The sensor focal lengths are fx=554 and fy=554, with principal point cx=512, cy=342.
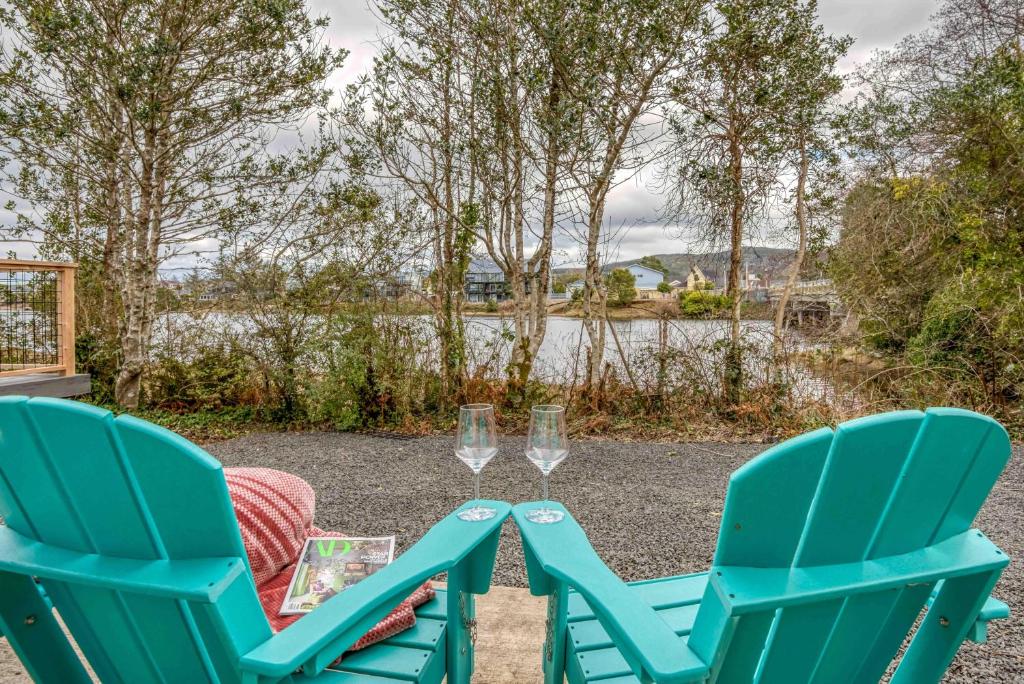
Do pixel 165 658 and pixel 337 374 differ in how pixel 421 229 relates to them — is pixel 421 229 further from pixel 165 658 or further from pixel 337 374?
pixel 165 658

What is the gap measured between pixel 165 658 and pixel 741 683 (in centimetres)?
98

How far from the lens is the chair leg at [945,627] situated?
0.98 m

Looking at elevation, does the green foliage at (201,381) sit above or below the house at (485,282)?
below

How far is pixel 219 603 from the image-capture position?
80cm

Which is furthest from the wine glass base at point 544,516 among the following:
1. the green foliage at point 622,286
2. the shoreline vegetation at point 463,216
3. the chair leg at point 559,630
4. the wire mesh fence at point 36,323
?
the wire mesh fence at point 36,323

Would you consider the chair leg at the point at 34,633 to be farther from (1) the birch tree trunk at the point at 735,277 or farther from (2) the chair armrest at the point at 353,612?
(1) the birch tree trunk at the point at 735,277

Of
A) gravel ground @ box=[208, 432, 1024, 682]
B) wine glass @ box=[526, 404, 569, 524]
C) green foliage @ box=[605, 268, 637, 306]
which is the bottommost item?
gravel ground @ box=[208, 432, 1024, 682]

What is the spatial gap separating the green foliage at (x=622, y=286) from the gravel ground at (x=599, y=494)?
1483mm

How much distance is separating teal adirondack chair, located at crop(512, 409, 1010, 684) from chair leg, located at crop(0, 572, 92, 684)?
1001 millimetres

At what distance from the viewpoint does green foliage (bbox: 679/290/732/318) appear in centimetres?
514

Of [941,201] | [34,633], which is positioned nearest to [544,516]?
[34,633]

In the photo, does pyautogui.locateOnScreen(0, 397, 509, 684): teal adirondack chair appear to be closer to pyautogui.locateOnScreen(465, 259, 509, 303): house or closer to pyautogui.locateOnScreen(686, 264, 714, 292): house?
pyautogui.locateOnScreen(465, 259, 509, 303): house

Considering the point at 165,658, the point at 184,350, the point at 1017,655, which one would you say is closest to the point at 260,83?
the point at 184,350

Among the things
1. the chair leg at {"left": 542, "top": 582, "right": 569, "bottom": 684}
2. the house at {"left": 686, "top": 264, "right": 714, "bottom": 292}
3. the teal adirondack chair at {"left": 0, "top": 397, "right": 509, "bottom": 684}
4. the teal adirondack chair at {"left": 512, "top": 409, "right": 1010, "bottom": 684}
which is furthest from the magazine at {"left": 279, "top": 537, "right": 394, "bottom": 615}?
the house at {"left": 686, "top": 264, "right": 714, "bottom": 292}
